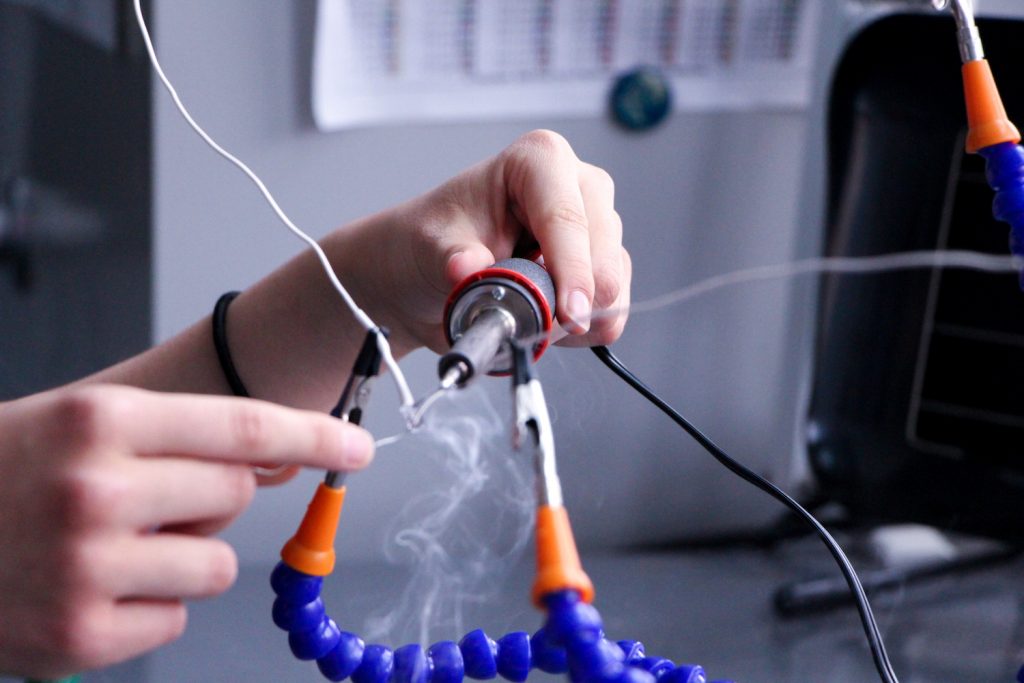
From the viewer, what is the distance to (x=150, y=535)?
0.91 feet

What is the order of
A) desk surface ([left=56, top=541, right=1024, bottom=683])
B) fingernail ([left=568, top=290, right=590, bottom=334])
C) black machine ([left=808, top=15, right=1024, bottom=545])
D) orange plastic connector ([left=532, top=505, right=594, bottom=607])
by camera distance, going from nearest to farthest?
orange plastic connector ([left=532, top=505, right=594, bottom=607]), fingernail ([left=568, top=290, right=590, bottom=334]), desk surface ([left=56, top=541, right=1024, bottom=683]), black machine ([left=808, top=15, right=1024, bottom=545])

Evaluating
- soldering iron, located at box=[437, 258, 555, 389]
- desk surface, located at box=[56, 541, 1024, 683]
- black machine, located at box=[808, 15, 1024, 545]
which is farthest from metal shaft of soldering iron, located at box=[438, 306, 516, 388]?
black machine, located at box=[808, 15, 1024, 545]

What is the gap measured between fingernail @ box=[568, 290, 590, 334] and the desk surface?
131 mm

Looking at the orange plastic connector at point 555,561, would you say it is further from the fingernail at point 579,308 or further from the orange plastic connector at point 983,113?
the orange plastic connector at point 983,113

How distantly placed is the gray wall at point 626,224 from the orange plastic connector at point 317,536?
208 millimetres

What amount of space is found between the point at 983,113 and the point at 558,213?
0.56 feet

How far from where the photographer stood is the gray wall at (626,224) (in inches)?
25.9

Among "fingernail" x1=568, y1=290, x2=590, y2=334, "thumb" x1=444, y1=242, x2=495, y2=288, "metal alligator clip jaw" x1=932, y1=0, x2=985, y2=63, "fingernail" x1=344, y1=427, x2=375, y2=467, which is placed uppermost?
"metal alligator clip jaw" x1=932, y1=0, x2=985, y2=63

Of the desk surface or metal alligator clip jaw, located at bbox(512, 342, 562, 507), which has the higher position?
metal alligator clip jaw, located at bbox(512, 342, 562, 507)

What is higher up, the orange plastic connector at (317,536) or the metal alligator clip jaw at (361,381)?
the metal alligator clip jaw at (361,381)

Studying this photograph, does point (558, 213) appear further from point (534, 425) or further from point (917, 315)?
point (917, 315)

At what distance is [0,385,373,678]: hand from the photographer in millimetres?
265

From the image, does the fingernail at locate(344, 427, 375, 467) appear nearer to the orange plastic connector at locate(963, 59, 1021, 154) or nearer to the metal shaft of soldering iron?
the metal shaft of soldering iron

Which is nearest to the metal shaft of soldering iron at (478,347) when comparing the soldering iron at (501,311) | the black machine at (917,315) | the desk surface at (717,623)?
the soldering iron at (501,311)
